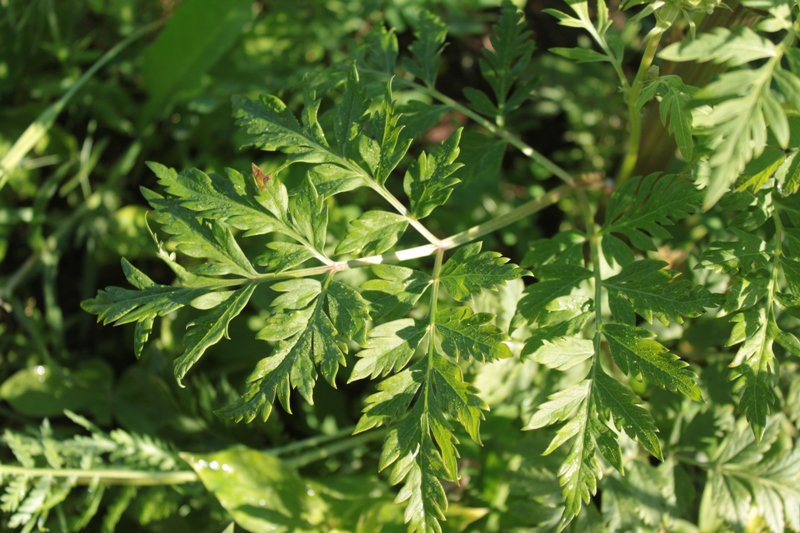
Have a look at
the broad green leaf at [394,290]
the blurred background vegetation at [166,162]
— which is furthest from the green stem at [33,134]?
the broad green leaf at [394,290]

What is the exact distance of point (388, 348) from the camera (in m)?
1.16

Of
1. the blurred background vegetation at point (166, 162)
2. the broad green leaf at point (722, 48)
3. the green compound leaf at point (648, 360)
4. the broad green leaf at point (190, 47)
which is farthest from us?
the broad green leaf at point (190, 47)

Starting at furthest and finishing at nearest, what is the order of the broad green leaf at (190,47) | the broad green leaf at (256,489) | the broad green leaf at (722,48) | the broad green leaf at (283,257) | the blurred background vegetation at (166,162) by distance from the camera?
the broad green leaf at (190,47), the blurred background vegetation at (166,162), the broad green leaf at (256,489), the broad green leaf at (283,257), the broad green leaf at (722,48)

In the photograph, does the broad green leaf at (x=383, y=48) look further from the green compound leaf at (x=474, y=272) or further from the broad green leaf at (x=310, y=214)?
the green compound leaf at (x=474, y=272)

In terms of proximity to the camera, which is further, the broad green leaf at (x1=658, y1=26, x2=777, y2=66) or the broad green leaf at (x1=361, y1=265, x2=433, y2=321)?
the broad green leaf at (x1=361, y1=265, x2=433, y2=321)

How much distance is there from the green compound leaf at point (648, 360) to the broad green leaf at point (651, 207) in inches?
7.3

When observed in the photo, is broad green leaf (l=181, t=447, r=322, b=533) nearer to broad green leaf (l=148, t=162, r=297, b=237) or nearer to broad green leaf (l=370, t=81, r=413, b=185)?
broad green leaf (l=148, t=162, r=297, b=237)

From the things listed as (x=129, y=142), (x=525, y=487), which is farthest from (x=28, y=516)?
(x=129, y=142)

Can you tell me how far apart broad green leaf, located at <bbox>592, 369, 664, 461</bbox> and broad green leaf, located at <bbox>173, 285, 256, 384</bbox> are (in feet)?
2.10

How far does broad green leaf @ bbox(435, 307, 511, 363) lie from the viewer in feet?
3.65

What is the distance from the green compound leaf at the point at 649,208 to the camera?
1193mm

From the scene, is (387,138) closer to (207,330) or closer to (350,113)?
(350,113)

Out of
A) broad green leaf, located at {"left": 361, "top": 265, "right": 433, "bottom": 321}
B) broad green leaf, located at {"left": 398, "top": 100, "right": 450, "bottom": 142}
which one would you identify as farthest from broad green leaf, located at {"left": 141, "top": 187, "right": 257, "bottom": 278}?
broad green leaf, located at {"left": 398, "top": 100, "right": 450, "bottom": 142}

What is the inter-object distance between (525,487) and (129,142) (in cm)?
196
